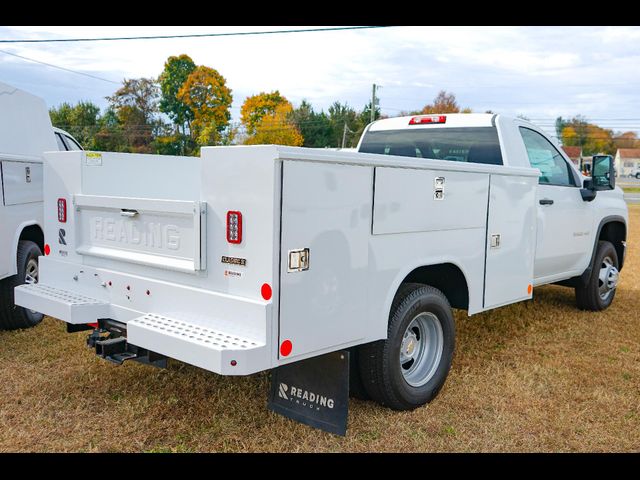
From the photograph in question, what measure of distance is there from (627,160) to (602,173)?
109015mm

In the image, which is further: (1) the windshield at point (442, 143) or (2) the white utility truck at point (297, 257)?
(1) the windshield at point (442, 143)

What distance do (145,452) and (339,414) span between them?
1.15m

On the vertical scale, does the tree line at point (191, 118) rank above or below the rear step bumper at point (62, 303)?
above

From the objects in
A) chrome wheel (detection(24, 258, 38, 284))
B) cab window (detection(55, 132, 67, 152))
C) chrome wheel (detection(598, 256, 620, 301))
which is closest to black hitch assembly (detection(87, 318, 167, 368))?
chrome wheel (detection(24, 258, 38, 284))

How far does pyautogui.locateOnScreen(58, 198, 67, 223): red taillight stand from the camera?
172 inches

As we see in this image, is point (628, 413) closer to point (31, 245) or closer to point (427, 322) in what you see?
point (427, 322)

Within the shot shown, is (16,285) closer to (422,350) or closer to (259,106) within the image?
(422,350)

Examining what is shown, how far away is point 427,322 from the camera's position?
4352 mm

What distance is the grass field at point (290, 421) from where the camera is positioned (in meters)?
3.71

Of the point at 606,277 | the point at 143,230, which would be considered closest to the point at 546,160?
the point at 606,277

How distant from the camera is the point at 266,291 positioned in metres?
3.08

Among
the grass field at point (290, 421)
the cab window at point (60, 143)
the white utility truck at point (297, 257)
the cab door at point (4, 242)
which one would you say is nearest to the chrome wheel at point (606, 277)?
the grass field at point (290, 421)

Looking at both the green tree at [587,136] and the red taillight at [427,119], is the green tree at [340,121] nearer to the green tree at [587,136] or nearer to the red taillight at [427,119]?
the green tree at [587,136]

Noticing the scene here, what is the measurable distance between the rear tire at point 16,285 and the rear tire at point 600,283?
585 cm
